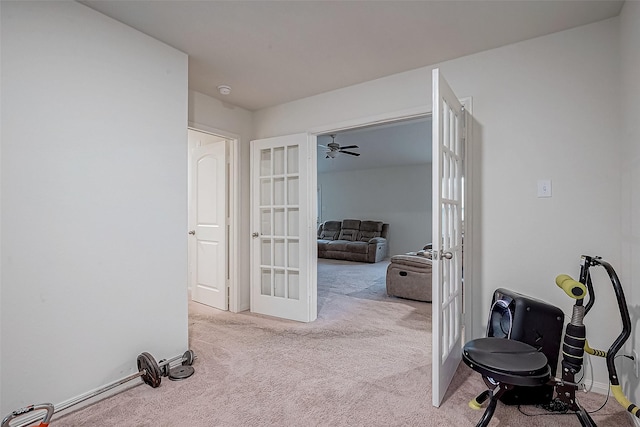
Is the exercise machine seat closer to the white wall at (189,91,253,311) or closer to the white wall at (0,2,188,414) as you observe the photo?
the white wall at (0,2,188,414)

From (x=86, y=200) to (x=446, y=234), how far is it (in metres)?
2.18

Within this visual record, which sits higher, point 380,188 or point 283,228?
point 380,188

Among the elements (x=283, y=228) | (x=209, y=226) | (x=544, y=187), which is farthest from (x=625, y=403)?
(x=209, y=226)

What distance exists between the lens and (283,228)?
12.1 feet

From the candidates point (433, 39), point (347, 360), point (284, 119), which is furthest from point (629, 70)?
point (284, 119)

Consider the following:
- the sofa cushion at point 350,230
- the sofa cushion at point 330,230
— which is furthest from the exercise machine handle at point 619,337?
the sofa cushion at point 330,230

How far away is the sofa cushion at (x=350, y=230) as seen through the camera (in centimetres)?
873

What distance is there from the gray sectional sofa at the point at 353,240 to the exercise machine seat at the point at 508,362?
19.7 feet

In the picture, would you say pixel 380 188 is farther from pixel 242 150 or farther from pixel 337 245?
pixel 242 150

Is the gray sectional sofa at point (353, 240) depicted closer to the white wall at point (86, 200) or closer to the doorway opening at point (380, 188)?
the doorway opening at point (380, 188)

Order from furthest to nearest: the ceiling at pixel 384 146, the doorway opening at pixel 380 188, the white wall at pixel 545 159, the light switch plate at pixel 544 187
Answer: the doorway opening at pixel 380 188, the ceiling at pixel 384 146, the light switch plate at pixel 544 187, the white wall at pixel 545 159

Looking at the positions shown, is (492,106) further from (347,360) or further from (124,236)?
(124,236)

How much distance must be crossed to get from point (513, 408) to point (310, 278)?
2.04m

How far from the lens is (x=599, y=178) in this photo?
2.13 m
